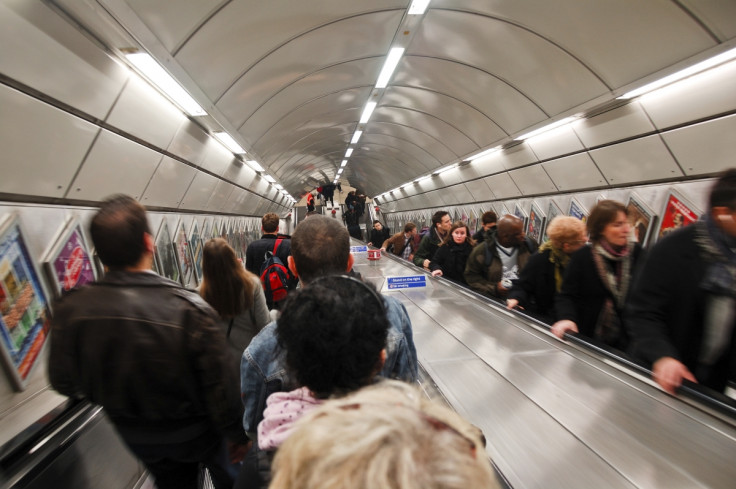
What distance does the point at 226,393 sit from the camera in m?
1.57

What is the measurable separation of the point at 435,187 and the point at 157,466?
1416 centimetres

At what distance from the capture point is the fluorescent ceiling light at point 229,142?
6352 mm

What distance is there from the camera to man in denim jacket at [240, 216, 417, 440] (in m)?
1.12

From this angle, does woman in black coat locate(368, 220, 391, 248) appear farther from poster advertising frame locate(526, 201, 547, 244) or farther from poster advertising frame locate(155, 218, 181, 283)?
poster advertising frame locate(155, 218, 181, 283)

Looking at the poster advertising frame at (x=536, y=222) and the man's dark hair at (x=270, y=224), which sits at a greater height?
the poster advertising frame at (x=536, y=222)

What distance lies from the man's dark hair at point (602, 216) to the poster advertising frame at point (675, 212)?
3285 millimetres

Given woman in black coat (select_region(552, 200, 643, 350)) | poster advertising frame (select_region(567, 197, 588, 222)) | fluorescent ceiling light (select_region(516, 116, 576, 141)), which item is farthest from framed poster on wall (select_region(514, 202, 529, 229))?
woman in black coat (select_region(552, 200, 643, 350))

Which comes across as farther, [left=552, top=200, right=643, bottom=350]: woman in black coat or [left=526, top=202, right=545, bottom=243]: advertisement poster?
[left=526, top=202, right=545, bottom=243]: advertisement poster

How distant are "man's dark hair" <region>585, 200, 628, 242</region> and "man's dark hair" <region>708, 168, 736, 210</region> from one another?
0.68 metres

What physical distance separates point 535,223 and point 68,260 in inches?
353

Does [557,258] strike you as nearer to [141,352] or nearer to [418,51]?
[141,352]

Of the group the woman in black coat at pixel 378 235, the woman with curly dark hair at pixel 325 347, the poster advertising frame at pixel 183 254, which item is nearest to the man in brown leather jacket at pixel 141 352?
the woman with curly dark hair at pixel 325 347

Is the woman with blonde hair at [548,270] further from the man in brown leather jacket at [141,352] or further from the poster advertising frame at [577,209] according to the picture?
the poster advertising frame at [577,209]

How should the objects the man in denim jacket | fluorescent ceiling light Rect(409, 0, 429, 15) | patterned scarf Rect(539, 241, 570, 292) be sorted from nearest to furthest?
the man in denim jacket → patterned scarf Rect(539, 241, 570, 292) → fluorescent ceiling light Rect(409, 0, 429, 15)
